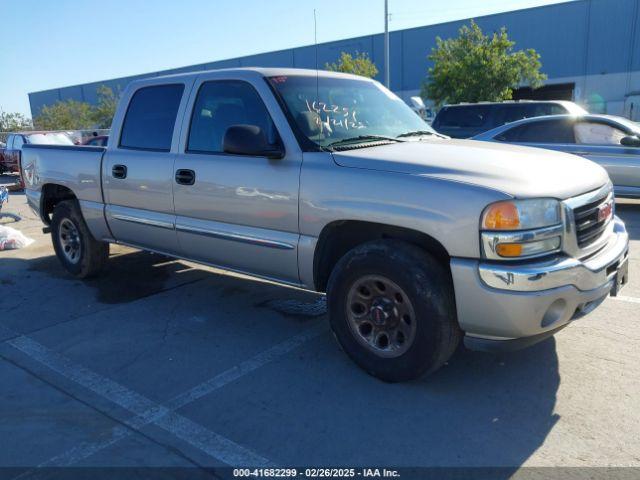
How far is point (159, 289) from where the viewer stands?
5.55 meters

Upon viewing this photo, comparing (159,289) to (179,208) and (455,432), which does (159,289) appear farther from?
(455,432)

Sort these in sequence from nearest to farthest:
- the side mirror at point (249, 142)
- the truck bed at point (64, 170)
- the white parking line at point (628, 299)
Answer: the side mirror at point (249, 142) → the white parking line at point (628, 299) → the truck bed at point (64, 170)

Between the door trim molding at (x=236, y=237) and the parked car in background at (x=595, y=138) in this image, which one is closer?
the door trim molding at (x=236, y=237)

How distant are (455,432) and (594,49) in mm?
37698

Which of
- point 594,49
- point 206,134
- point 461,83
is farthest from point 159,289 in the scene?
point 594,49

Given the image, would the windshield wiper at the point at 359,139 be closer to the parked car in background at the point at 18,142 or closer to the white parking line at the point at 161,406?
the white parking line at the point at 161,406

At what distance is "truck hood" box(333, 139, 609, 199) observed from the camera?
2.98 m

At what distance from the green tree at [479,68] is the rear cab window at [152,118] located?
1975 centimetres

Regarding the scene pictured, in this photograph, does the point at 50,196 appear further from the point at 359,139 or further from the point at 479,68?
the point at 479,68

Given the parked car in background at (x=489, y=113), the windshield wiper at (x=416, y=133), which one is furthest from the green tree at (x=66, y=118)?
the windshield wiper at (x=416, y=133)

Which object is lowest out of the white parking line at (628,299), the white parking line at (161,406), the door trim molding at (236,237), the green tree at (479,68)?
the white parking line at (628,299)

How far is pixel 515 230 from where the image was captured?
283cm

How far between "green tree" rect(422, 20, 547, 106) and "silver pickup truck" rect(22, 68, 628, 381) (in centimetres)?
1935

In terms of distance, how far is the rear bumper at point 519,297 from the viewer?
111 inches
